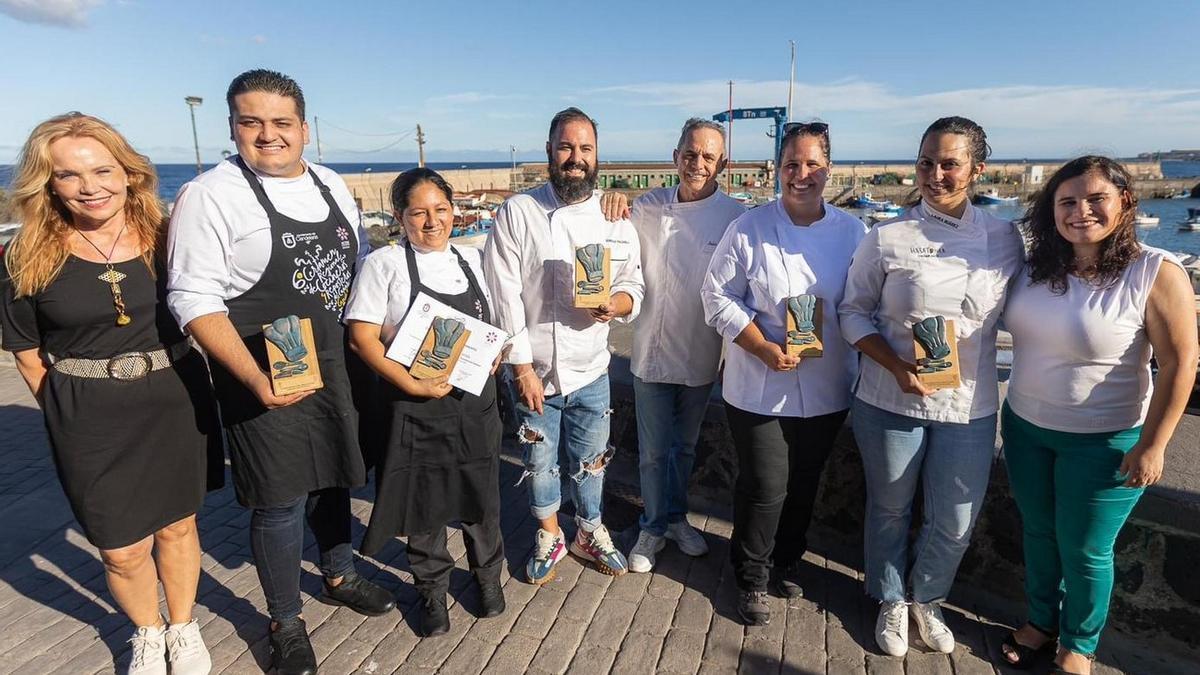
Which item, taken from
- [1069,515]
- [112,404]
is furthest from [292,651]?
[1069,515]

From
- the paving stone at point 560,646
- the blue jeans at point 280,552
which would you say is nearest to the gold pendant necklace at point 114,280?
the blue jeans at point 280,552

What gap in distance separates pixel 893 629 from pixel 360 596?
2.64m

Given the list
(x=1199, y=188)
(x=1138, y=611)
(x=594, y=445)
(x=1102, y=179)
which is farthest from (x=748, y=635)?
(x=1199, y=188)

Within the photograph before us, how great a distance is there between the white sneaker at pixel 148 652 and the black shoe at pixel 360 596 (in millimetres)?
731

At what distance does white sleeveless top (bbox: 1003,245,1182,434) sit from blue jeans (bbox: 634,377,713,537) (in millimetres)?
Answer: 1514

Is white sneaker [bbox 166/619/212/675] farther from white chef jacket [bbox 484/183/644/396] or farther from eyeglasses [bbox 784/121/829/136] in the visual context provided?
eyeglasses [bbox 784/121/829/136]

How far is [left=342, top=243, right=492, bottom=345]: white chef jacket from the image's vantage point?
2717 mm

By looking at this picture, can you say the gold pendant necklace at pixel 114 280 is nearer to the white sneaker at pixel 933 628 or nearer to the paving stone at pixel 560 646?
the paving stone at pixel 560 646

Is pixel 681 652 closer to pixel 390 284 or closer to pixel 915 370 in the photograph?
pixel 915 370

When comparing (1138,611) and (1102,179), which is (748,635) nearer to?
(1138,611)

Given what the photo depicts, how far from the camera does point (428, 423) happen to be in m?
2.94

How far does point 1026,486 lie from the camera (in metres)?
2.78

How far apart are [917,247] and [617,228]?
137cm

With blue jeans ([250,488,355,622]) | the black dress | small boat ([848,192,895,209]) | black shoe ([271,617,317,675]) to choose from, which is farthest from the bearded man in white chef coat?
Answer: small boat ([848,192,895,209])
